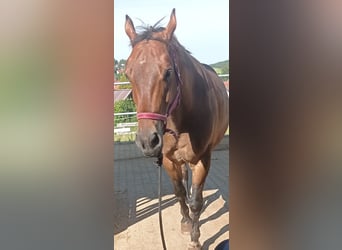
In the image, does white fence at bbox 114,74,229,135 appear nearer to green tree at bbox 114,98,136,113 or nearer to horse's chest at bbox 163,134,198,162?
green tree at bbox 114,98,136,113

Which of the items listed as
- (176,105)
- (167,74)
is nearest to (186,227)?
(176,105)

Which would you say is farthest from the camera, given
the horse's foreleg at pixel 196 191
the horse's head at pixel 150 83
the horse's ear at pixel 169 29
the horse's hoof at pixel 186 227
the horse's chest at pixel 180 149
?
the horse's hoof at pixel 186 227

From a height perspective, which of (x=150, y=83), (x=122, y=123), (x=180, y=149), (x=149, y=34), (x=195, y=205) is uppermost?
(x=149, y=34)

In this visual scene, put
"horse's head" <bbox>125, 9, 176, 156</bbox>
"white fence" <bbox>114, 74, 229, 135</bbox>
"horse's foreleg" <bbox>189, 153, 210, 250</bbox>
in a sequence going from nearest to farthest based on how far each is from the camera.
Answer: "white fence" <bbox>114, 74, 229, 135</bbox> < "horse's head" <bbox>125, 9, 176, 156</bbox> < "horse's foreleg" <bbox>189, 153, 210, 250</bbox>

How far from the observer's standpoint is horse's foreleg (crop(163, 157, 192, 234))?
1.77m

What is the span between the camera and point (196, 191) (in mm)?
1695

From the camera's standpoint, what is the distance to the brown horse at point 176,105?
1.12 metres

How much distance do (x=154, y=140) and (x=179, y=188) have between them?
762 mm

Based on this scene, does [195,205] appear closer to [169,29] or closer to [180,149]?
[180,149]

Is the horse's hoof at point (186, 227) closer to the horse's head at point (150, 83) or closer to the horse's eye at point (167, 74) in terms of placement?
the horse's head at point (150, 83)

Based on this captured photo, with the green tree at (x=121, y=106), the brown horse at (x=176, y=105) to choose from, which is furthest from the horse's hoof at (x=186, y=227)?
the green tree at (x=121, y=106)

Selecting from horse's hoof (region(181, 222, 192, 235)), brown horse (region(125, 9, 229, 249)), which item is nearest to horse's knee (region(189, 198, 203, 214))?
brown horse (region(125, 9, 229, 249))
